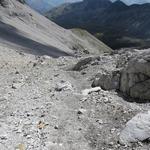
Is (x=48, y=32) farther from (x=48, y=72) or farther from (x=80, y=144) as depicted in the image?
(x=80, y=144)

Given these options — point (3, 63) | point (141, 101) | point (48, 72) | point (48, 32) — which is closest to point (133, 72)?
point (141, 101)

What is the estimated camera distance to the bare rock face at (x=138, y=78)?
19781mm

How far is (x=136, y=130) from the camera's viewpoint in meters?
16.3

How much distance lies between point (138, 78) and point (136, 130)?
438 centimetres

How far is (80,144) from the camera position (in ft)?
51.9

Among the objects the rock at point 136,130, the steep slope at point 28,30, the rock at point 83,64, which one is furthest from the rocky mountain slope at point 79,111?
the steep slope at point 28,30

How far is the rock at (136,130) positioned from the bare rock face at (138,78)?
2968 millimetres

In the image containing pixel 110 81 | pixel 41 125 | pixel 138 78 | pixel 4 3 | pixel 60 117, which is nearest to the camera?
pixel 41 125

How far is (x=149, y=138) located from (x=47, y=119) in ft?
14.5

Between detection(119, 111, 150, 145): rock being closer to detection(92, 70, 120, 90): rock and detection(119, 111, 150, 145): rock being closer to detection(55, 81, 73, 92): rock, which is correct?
detection(92, 70, 120, 90): rock

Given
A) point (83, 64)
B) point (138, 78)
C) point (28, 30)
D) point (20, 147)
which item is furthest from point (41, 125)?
point (28, 30)

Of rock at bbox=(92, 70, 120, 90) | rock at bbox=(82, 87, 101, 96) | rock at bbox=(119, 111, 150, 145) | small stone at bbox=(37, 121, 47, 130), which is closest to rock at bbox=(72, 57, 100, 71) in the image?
rock at bbox=(92, 70, 120, 90)

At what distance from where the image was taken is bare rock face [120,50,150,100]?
1978 centimetres

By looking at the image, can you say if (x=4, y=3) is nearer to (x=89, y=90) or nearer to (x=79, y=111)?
(x=89, y=90)
